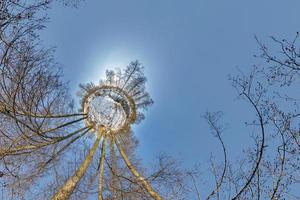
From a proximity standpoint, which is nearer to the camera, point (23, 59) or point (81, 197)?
point (23, 59)

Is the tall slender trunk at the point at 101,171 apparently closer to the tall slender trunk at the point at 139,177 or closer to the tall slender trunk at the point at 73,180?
the tall slender trunk at the point at 73,180

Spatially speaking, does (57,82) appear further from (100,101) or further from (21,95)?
(100,101)

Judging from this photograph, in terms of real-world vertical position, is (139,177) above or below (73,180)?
above

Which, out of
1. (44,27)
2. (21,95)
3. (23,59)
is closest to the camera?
(44,27)

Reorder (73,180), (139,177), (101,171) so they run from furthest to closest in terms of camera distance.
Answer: (101,171) → (139,177) → (73,180)

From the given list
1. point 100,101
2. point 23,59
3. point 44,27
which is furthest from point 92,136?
point 44,27

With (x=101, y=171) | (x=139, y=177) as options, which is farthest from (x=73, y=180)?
(x=101, y=171)

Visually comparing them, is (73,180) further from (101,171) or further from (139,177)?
(101,171)

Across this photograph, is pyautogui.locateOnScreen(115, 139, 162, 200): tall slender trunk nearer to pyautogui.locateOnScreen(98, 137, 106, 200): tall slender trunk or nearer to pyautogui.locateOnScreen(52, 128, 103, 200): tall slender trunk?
pyautogui.locateOnScreen(98, 137, 106, 200): tall slender trunk

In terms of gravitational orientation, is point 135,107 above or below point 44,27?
above

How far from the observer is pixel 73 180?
11305 millimetres

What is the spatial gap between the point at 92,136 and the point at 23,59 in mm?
6565

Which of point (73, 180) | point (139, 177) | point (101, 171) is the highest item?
point (101, 171)

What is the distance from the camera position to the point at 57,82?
1005 cm
